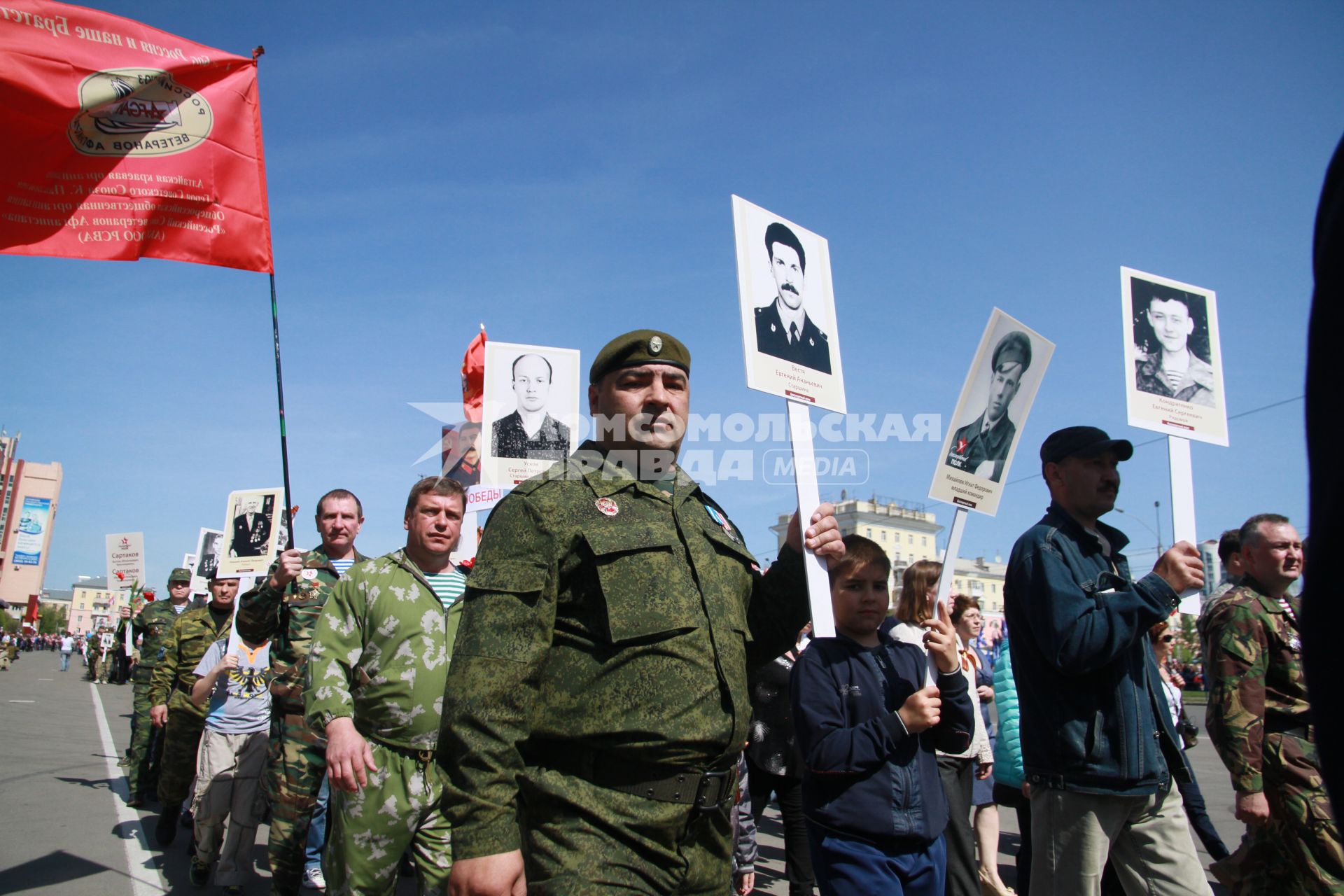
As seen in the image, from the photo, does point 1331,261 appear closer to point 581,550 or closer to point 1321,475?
point 1321,475

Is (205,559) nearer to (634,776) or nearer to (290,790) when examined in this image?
(290,790)

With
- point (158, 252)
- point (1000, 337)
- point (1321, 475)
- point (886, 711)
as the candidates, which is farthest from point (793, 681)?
point (158, 252)

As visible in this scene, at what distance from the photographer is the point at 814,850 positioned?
3.60 m

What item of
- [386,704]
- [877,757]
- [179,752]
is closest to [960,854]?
[877,757]

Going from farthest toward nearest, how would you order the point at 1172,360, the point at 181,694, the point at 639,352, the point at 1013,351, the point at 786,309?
the point at 181,694
the point at 1013,351
the point at 1172,360
the point at 786,309
the point at 639,352

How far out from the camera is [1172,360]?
4.52 m

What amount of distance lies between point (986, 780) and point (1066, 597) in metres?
3.47

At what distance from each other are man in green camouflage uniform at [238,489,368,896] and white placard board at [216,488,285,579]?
2530 mm

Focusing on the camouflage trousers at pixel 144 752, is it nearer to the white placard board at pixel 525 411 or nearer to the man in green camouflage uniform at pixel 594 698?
the white placard board at pixel 525 411

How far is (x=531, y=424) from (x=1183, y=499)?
475 centimetres

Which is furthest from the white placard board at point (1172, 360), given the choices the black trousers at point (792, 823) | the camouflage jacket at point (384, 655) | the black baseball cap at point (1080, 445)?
the camouflage jacket at point (384, 655)

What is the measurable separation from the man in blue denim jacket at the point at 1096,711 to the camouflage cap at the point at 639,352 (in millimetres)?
1833

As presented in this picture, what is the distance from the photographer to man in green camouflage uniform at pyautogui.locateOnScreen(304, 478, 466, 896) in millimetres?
3789

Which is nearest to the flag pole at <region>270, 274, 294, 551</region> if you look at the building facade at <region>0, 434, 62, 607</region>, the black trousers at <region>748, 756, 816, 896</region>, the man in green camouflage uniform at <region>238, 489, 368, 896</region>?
the man in green camouflage uniform at <region>238, 489, 368, 896</region>
